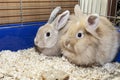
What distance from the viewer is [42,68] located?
61.1 inches

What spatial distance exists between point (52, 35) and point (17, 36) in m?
0.39

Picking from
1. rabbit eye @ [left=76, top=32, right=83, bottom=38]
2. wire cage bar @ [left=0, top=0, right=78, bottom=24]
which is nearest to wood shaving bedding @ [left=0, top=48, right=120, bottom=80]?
rabbit eye @ [left=76, top=32, right=83, bottom=38]

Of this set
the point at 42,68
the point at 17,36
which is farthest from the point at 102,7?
the point at 42,68

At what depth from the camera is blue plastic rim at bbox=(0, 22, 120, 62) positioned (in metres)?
1.93

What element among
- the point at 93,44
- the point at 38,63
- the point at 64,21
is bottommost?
the point at 38,63

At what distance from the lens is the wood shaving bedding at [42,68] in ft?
4.55

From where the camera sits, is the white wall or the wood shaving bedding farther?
the white wall

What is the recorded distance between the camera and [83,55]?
1572mm

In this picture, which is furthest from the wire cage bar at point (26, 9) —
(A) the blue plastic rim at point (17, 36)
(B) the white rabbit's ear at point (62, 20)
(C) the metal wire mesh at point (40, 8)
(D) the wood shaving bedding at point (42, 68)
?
(B) the white rabbit's ear at point (62, 20)

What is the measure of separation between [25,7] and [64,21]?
1.91ft

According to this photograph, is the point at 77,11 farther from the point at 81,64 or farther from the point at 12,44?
the point at 12,44

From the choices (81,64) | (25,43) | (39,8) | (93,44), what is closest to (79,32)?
(93,44)

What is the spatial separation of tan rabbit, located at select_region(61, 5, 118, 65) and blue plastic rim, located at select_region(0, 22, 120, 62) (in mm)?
498

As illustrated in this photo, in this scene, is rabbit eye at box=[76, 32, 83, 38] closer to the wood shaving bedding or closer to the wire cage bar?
the wood shaving bedding
